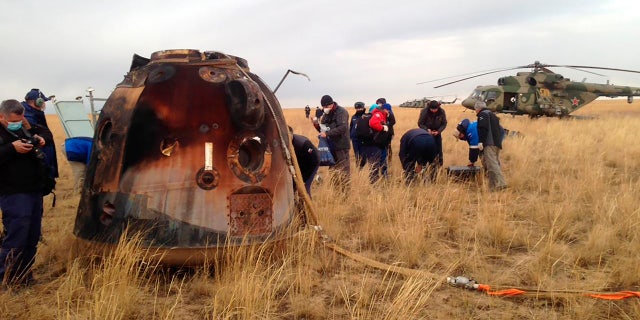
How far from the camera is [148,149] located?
150 inches

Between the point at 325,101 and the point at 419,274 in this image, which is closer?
the point at 419,274

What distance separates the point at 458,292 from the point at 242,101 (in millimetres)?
2314

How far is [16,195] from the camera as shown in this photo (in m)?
4.03

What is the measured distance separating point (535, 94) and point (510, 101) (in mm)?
1153

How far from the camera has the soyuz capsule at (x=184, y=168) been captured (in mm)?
3768

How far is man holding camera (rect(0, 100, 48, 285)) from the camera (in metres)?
4.00

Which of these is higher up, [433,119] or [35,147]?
[35,147]

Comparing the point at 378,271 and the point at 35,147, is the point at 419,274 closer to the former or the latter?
the point at 378,271

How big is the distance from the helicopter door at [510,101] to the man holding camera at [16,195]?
21.2m

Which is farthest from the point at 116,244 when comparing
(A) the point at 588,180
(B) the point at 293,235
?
(A) the point at 588,180

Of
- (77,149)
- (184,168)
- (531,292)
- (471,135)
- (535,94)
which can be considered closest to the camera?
(531,292)

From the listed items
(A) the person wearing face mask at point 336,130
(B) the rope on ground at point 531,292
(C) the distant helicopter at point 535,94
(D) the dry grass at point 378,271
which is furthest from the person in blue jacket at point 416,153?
(C) the distant helicopter at point 535,94

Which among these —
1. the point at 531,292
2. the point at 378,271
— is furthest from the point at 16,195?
the point at 531,292

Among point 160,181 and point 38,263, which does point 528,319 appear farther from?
point 38,263
